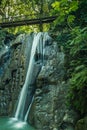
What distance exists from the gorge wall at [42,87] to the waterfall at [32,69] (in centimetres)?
33

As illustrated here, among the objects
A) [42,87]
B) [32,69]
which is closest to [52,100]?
[42,87]

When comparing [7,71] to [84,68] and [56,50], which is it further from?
[84,68]

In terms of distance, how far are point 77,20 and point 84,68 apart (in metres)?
5.25

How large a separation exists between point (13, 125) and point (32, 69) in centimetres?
383

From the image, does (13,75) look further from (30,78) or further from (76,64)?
(76,64)

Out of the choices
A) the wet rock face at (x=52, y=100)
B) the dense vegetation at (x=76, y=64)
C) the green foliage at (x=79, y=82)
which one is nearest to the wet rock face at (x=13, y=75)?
the wet rock face at (x=52, y=100)

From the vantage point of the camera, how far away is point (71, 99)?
1054 cm

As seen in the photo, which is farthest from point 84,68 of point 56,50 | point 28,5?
point 28,5

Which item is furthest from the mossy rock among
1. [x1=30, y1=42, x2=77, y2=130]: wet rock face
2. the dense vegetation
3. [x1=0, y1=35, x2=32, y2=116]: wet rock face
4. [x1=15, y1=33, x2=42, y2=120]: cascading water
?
[x1=0, y1=35, x2=32, y2=116]: wet rock face

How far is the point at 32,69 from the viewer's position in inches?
601

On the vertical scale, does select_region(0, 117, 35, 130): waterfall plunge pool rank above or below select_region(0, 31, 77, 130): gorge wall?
below

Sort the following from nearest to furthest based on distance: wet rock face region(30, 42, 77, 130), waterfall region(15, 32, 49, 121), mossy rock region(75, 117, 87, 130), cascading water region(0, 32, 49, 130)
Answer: mossy rock region(75, 117, 87, 130) → wet rock face region(30, 42, 77, 130) → cascading water region(0, 32, 49, 130) → waterfall region(15, 32, 49, 121)

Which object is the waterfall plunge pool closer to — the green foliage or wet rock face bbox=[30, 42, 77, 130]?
wet rock face bbox=[30, 42, 77, 130]

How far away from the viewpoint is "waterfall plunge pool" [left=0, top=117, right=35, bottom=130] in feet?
39.4
